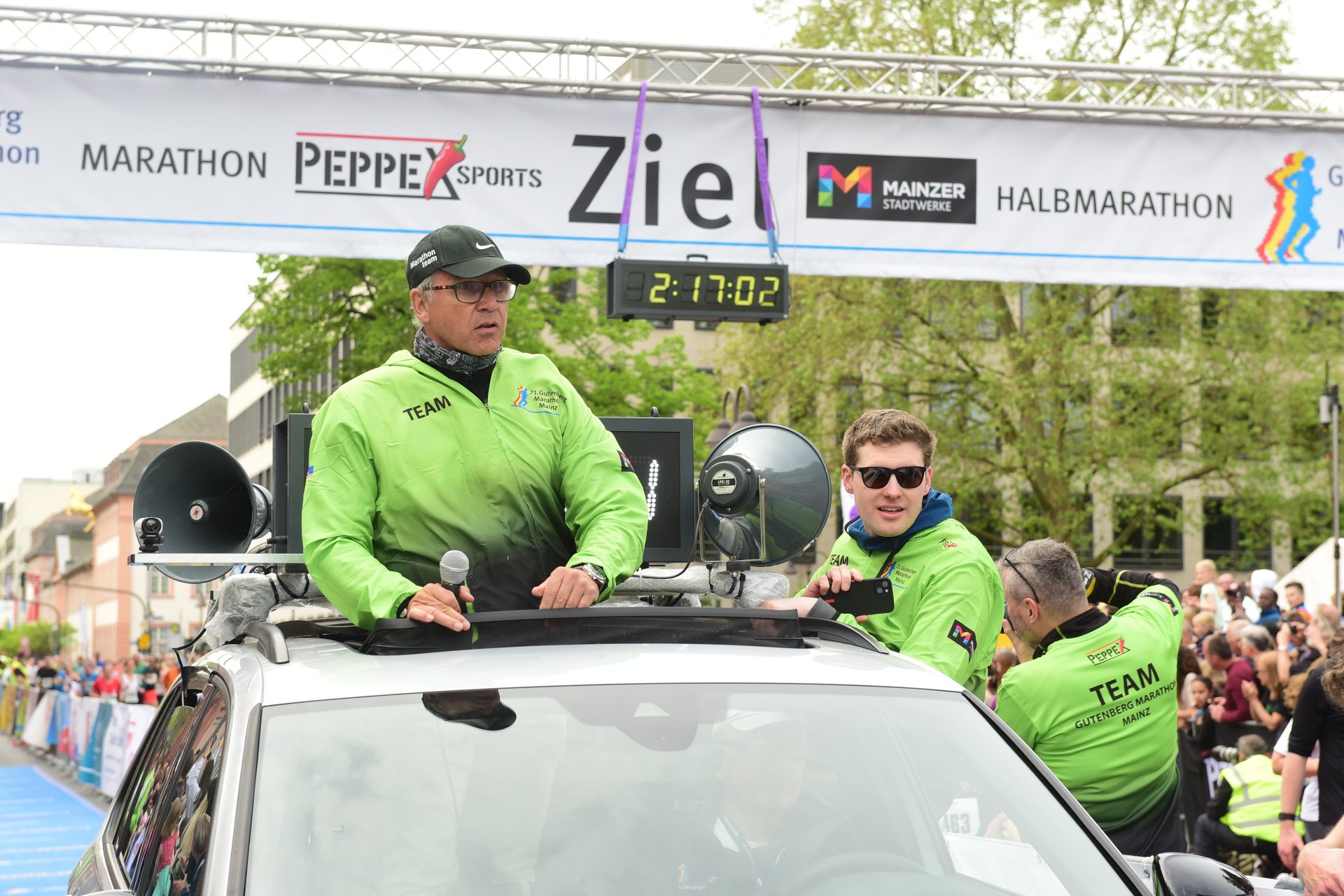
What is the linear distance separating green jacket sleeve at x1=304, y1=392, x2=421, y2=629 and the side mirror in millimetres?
1470

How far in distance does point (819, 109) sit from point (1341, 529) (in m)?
25.7

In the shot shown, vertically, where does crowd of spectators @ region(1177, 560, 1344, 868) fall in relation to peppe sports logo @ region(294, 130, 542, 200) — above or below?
below

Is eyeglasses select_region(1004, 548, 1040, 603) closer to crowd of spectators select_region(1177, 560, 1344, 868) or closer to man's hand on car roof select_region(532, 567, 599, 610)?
crowd of spectators select_region(1177, 560, 1344, 868)

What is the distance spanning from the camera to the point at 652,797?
2699mm

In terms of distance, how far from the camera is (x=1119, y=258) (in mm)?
10305

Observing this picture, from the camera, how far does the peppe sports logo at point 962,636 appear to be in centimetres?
398

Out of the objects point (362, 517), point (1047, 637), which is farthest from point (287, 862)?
point (1047, 637)

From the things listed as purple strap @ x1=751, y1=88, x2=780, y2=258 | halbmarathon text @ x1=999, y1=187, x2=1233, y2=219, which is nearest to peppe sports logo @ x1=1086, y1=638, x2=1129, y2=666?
purple strap @ x1=751, y1=88, x2=780, y2=258

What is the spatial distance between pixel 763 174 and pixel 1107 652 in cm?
580

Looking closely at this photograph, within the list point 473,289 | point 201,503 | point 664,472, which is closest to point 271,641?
point 473,289

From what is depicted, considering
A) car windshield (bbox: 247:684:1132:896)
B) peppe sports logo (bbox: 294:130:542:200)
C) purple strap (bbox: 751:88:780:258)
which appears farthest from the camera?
purple strap (bbox: 751:88:780:258)

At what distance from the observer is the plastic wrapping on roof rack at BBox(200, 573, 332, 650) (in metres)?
3.92

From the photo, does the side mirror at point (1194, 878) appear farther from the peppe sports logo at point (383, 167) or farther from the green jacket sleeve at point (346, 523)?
the peppe sports logo at point (383, 167)

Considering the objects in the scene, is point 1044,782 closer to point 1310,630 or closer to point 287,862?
point 287,862
